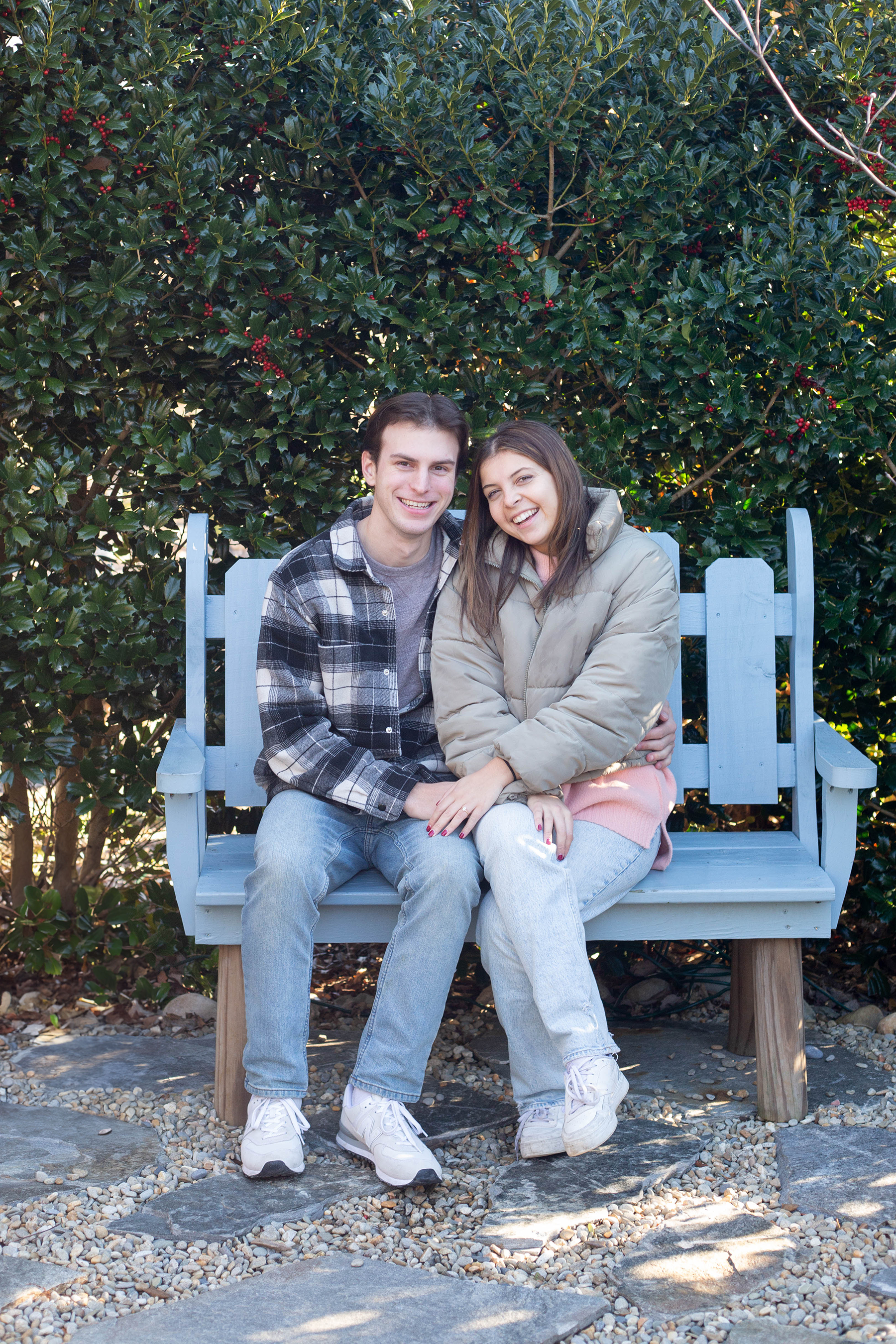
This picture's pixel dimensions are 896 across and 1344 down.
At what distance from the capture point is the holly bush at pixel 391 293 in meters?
3.08

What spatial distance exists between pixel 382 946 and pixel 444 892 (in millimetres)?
1435

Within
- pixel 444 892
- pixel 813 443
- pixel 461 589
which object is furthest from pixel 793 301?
pixel 444 892

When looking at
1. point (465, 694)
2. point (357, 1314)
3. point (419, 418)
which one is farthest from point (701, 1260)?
point (419, 418)

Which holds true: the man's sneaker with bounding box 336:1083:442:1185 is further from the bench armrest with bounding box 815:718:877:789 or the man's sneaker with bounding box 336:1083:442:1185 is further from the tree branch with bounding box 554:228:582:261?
the tree branch with bounding box 554:228:582:261

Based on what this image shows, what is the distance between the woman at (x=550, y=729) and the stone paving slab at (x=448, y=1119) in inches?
8.9

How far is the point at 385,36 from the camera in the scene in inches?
125

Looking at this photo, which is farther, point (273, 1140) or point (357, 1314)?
point (273, 1140)

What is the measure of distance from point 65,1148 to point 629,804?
1.41m

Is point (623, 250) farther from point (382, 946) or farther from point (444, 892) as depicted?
point (382, 946)

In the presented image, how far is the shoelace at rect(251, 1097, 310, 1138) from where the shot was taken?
95.5 inches

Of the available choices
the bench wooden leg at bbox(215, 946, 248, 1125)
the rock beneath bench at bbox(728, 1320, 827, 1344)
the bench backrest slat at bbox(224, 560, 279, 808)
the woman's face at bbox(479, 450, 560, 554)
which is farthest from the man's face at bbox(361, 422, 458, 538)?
the rock beneath bench at bbox(728, 1320, 827, 1344)

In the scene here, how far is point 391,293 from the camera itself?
3215 mm

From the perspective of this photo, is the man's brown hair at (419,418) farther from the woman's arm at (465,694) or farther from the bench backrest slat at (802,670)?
the bench backrest slat at (802,670)

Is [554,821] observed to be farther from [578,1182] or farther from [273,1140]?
[273,1140]
